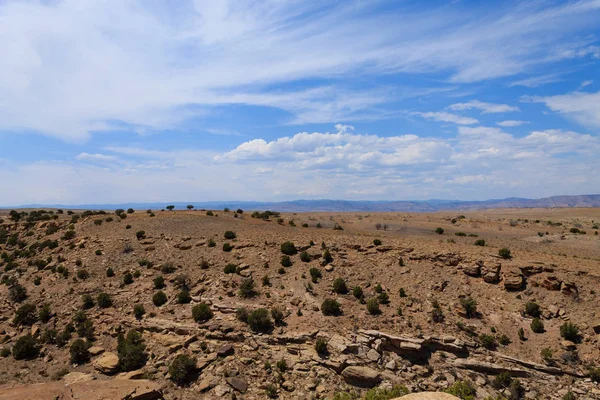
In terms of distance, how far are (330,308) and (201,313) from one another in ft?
27.0

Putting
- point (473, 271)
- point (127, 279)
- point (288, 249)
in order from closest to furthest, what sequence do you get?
point (473, 271), point (127, 279), point (288, 249)

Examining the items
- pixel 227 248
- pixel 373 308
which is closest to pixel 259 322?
pixel 373 308

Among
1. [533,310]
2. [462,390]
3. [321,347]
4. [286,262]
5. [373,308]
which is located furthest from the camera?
[286,262]

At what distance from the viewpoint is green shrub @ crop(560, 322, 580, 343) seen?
19445 mm

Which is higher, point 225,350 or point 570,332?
point 570,332

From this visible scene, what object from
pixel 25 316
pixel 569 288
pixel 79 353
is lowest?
pixel 79 353

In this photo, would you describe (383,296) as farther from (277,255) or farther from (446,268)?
(277,255)

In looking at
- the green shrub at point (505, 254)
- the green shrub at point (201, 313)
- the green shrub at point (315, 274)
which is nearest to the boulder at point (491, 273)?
the green shrub at point (505, 254)

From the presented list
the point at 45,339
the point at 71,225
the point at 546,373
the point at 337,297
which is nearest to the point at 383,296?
the point at 337,297

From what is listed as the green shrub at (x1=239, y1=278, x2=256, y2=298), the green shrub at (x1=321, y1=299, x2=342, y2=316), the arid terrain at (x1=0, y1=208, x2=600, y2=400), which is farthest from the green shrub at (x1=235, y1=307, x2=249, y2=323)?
the green shrub at (x1=321, y1=299, x2=342, y2=316)

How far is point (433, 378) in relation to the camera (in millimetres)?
18078

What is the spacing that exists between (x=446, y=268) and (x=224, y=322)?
Answer: 661 inches

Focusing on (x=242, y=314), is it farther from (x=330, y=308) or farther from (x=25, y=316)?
(x=25, y=316)

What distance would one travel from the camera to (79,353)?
20219mm
